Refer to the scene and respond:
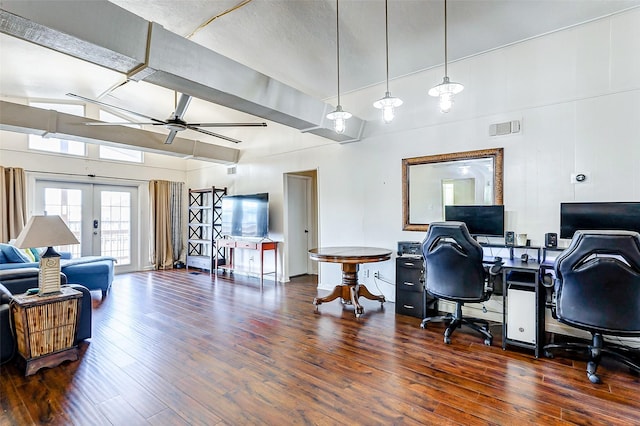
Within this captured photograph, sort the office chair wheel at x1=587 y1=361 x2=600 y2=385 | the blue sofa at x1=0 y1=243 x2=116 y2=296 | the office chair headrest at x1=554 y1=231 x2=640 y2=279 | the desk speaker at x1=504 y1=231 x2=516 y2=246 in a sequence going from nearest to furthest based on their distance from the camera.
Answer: the office chair headrest at x1=554 y1=231 x2=640 y2=279, the office chair wheel at x1=587 y1=361 x2=600 y2=385, the desk speaker at x1=504 y1=231 x2=516 y2=246, the blue sofa at x1=0 y1=243 x2=116 y2=296

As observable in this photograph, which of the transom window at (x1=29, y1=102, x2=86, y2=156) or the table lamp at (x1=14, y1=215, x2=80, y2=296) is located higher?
the transom window at (x1=29, y1=102, x2=86, y2=156)

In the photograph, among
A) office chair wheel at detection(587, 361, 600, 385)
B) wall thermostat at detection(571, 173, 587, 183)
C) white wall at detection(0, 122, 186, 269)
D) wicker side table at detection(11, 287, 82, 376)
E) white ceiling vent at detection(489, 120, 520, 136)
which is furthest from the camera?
white wall at detection(0, 122, 186, 269)

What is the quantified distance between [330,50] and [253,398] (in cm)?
358

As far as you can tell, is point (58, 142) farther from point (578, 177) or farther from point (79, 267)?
Result: point (578, 177)

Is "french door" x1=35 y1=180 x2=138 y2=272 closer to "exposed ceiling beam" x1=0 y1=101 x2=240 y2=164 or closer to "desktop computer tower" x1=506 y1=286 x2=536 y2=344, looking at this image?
"exposed ceiling beam" x1=0 y1=101 x2=240 y2=164

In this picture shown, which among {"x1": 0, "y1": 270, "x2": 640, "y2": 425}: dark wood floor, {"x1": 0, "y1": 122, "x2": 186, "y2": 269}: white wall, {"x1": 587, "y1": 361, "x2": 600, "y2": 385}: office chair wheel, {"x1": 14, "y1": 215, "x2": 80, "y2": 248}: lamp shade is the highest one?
{"x1": 0, "y1": 122, "x2": 186, "y2": 269}: white wall

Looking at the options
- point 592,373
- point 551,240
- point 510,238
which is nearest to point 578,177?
point 551,240

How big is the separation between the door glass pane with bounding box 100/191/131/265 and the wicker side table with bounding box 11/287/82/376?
472cm

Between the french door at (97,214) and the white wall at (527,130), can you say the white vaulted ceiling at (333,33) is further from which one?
the french door at (97,214)

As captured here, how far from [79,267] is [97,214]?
2.43 m

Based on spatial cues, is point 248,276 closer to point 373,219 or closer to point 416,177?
point 373,219

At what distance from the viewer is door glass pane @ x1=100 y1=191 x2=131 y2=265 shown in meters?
6.69

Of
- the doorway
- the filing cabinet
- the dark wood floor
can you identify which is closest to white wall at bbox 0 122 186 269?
the doorway

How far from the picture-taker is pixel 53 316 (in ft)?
8.21
